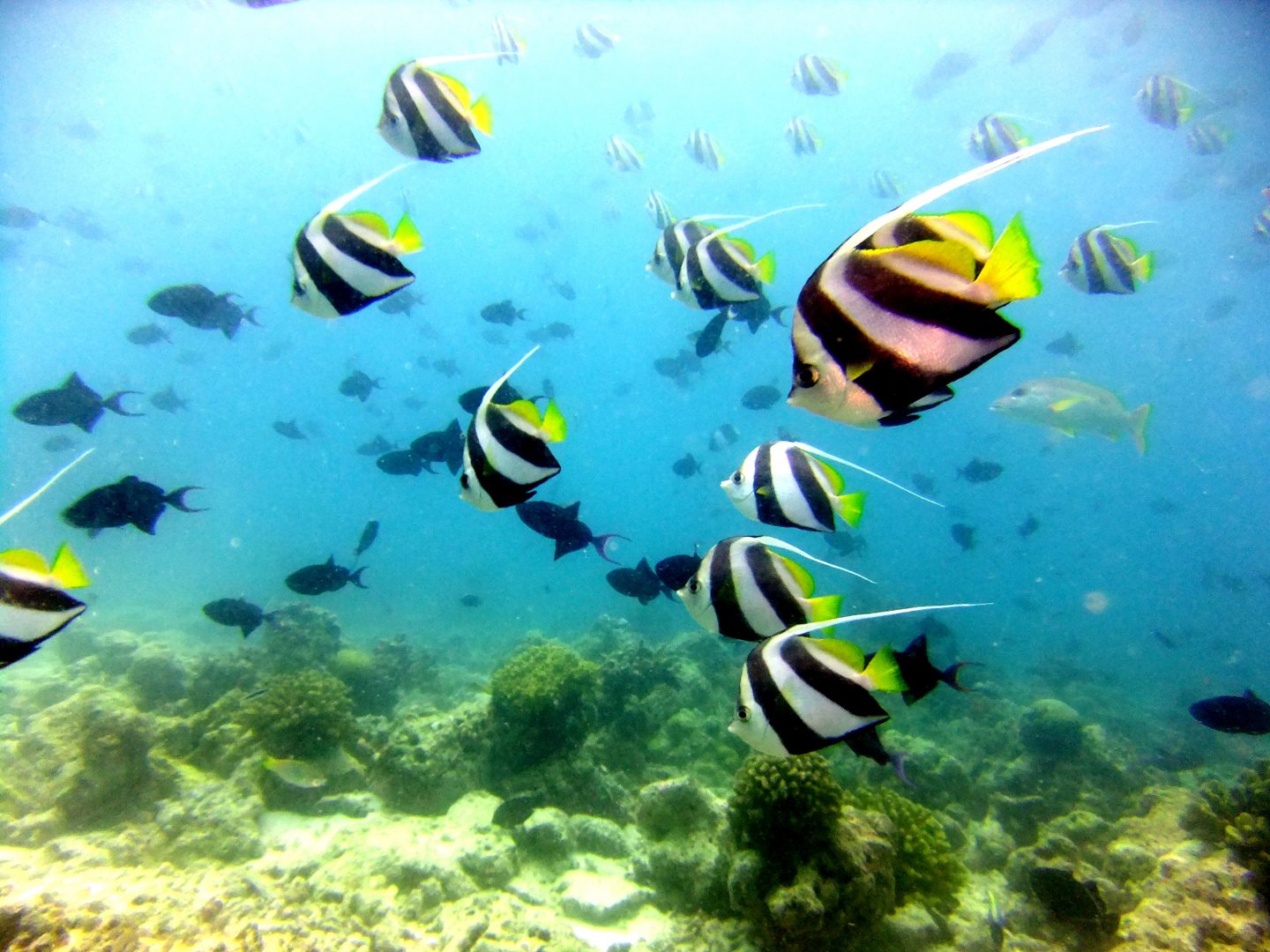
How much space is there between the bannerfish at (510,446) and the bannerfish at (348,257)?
0.71 metres

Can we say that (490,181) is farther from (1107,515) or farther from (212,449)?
(1107,515)

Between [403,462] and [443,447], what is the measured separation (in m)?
1.03

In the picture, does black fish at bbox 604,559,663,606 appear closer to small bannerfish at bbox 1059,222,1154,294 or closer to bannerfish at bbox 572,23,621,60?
small bannerfish at bbox 1059,222,1154,294

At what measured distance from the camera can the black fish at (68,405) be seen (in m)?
6.07

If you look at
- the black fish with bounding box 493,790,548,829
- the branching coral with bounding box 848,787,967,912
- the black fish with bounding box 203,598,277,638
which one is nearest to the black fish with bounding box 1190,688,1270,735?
the branching coral with bounding box 848,787,967,912

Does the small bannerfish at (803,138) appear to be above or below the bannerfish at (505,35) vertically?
below

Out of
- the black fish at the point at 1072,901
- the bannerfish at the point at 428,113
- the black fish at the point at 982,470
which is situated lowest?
the black fish at the point at 1072,901

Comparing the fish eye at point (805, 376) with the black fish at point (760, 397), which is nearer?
the fish eye at point (805, 376)

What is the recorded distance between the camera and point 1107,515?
112 metres

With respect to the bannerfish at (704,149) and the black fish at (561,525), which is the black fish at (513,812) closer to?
the black fish at (561,525)

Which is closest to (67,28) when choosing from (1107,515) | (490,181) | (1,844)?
Answer: (490,181)

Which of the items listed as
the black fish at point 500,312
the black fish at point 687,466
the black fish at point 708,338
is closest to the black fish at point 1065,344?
the black fish at point 687,466

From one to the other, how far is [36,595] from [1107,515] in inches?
5764

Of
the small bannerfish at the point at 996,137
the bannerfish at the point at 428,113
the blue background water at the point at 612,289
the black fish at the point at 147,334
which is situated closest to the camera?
the bannerfish at the point at 428,113
